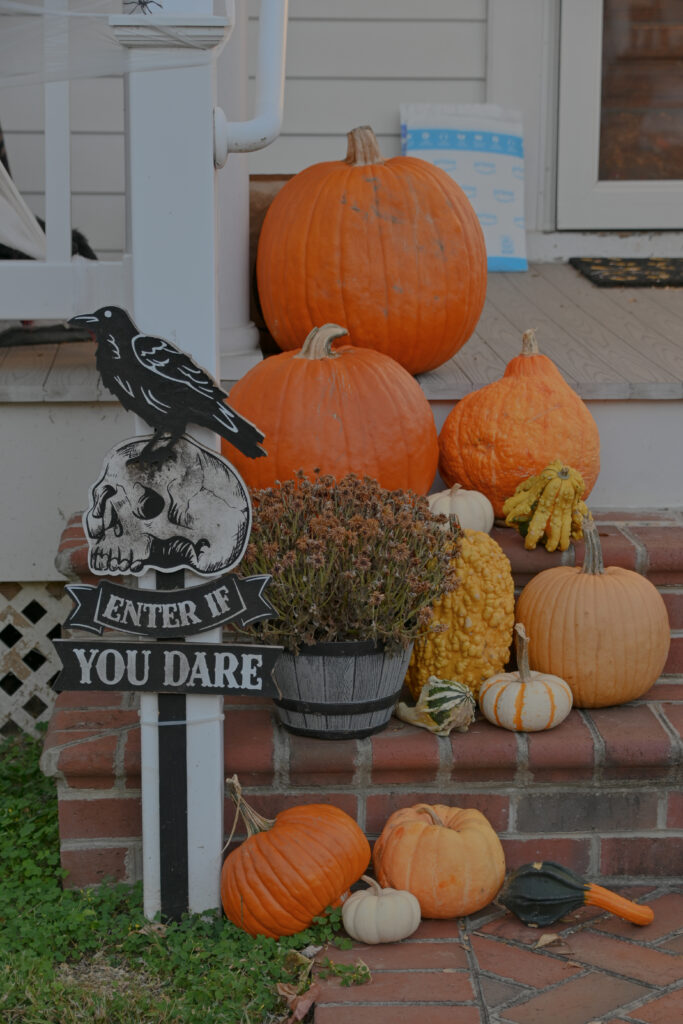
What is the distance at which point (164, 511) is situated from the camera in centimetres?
202

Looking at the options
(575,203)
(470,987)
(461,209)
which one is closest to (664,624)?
(470,987)

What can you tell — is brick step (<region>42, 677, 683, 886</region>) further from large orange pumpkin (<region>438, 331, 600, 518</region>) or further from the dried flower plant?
large orange pumpkin (<region>438, 331, 600, 518</region>)

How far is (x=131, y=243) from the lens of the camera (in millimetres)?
1991

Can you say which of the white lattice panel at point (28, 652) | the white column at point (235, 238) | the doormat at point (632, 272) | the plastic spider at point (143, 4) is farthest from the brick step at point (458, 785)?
the doormat at point (632, 272)

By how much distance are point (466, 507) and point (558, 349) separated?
0.94 meters

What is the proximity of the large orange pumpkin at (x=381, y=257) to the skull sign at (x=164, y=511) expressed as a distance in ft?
4.09

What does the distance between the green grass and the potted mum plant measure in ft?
1.36

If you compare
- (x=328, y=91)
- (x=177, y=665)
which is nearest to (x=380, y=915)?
(x=177, y=665)

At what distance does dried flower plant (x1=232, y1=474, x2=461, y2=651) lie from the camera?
85.9 inches

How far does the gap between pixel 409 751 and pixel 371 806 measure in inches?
5.7

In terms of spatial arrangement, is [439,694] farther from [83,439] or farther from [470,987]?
[83,439]

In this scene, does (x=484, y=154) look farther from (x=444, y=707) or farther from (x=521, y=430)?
(x=444, y=707)

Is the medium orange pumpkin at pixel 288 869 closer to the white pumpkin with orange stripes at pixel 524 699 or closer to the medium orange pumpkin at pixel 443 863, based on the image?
the medium orange pumpkin at pixel 443 863

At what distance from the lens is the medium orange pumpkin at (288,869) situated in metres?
2.09
